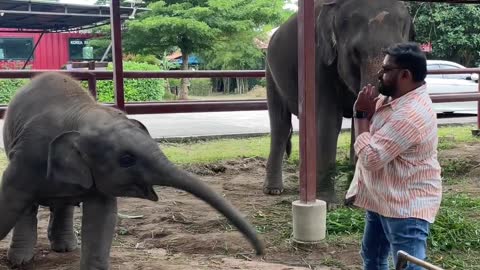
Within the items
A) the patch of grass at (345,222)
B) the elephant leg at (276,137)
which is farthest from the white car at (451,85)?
the patch of grass at (345,222)

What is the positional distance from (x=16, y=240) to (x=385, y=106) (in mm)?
2611

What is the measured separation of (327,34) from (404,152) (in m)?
3.07

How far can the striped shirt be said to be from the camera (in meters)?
3.06

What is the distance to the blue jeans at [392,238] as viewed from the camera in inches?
124

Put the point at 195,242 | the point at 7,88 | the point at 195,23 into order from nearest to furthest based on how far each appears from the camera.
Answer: the point at 195,242 < the point at 7,88 < the point at 195,23

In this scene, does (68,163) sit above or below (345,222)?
above

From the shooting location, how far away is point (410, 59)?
3086 millimetres

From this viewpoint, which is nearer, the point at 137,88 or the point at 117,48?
the point at 117,48

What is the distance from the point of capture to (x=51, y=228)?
4.68 meters

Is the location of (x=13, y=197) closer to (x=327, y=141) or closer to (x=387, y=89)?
(x=387, y=89)

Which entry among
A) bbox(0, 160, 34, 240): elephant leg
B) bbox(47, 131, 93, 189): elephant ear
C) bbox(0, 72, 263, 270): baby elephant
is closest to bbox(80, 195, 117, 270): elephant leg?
bbox(0, 72, 263, 270): baby elephant

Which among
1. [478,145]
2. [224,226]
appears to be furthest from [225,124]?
[224,226]

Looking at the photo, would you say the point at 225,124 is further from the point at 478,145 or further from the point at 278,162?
the point at 278,162

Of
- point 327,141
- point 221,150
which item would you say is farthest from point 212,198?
point 221,150
